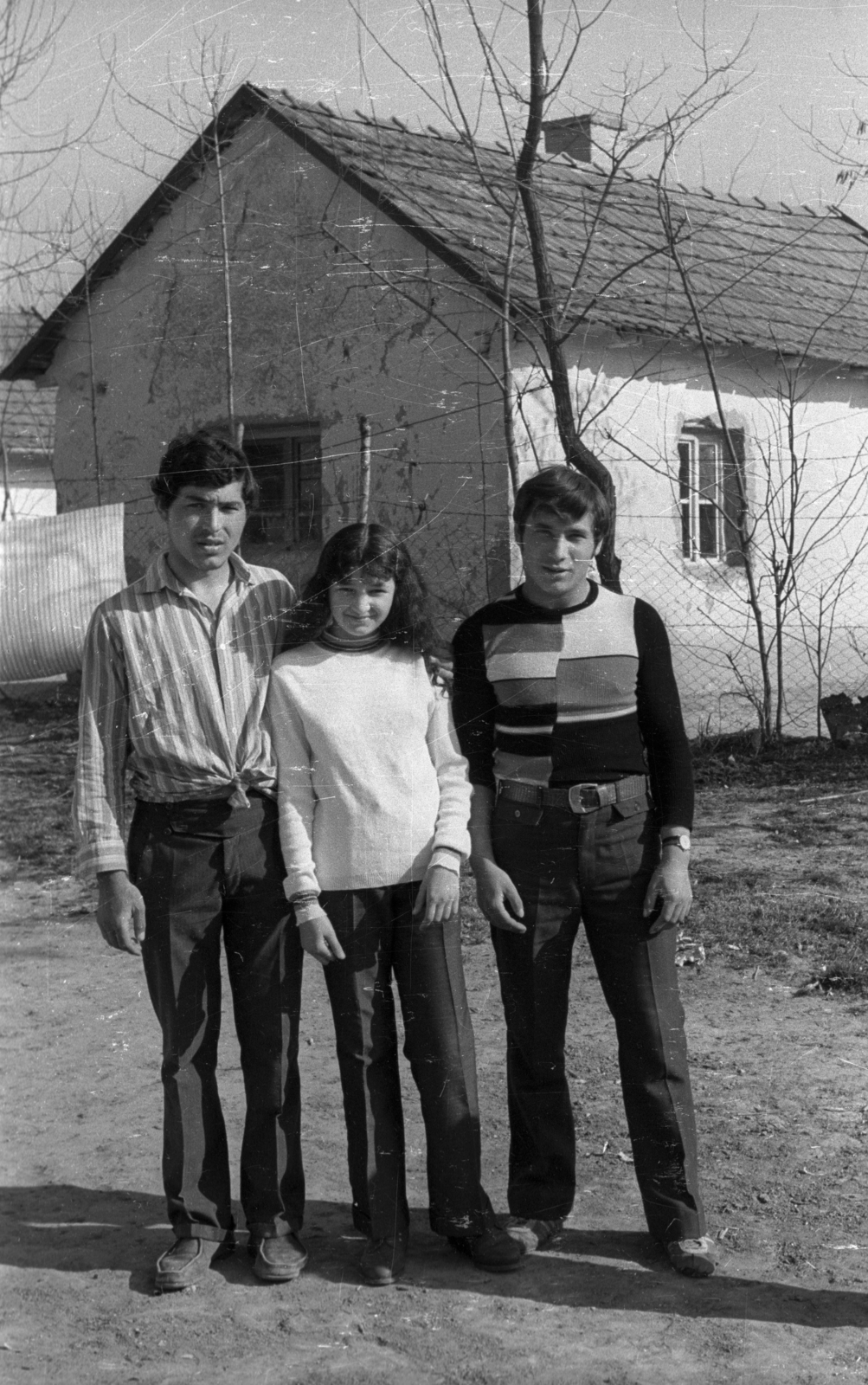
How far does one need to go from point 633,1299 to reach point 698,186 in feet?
9.19

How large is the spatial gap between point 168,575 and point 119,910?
687 mm

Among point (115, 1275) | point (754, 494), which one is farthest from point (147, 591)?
point (754, 494)

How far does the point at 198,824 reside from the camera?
2.73 meters

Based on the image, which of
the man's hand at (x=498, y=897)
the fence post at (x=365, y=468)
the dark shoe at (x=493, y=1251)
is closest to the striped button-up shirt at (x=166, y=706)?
the fence post at (x=365, y=468)

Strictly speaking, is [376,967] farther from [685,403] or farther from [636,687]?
[685,403]

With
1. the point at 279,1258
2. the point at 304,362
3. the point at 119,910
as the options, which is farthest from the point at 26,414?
the point at 279,1258

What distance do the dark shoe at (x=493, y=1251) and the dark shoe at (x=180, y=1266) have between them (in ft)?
1.77

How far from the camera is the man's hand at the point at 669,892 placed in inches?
110

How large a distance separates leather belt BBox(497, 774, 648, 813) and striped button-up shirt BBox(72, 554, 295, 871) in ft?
1.68

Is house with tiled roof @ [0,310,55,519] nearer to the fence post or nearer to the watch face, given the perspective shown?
the fence post

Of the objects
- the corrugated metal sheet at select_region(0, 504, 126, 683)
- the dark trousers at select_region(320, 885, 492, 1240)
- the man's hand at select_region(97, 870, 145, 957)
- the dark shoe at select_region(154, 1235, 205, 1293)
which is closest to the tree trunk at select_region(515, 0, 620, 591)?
the dark trousers at select_region(320, 885, 492, 1240)

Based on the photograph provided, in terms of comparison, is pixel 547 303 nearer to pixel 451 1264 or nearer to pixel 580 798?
pixel 580 798

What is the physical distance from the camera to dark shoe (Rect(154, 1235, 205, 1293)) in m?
2.75

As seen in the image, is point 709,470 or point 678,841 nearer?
point 678,841
